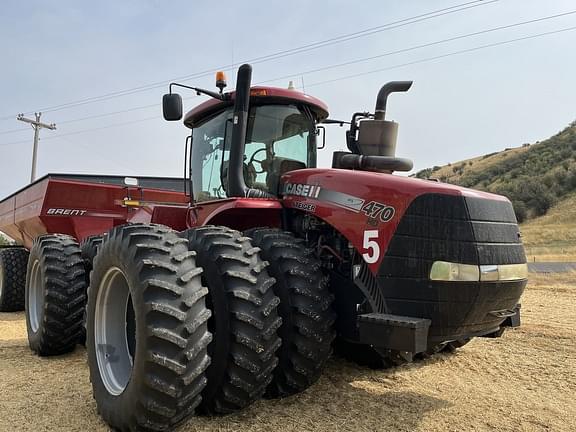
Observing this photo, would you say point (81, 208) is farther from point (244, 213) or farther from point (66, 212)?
point (244, 213)

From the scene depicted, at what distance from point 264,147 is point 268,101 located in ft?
1.37

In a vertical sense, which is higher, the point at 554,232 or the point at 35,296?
the point at 554,232

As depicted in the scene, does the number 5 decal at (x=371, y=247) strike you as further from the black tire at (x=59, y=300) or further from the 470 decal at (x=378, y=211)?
the black tire at (x=59, y=300)

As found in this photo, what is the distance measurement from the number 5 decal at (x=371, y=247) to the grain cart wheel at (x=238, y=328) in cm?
66

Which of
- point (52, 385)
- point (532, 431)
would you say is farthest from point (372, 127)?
point (52, 385)

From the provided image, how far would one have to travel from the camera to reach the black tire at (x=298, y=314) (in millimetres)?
3504

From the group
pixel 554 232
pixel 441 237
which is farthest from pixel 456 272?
pixel 554 232

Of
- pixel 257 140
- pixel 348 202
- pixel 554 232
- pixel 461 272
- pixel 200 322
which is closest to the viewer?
pixel 200 322

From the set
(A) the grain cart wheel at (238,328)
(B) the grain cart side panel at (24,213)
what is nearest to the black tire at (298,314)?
(A) the grain cart wheel at (238,328)

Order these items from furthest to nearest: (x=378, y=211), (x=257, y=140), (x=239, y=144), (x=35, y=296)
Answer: (x=35, y=296), (x=257, y=140), (x=239, y=144), (x=378, y=211)

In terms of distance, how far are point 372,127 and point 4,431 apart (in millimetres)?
3477

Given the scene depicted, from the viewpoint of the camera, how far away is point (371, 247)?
3.46m

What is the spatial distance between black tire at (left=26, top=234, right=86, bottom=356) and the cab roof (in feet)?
6.63

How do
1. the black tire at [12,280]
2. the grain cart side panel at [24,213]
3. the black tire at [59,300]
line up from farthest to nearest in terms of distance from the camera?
the black tire at [12,280] < the grain cart side panel at [24,213] < the black tire at [59,300]
